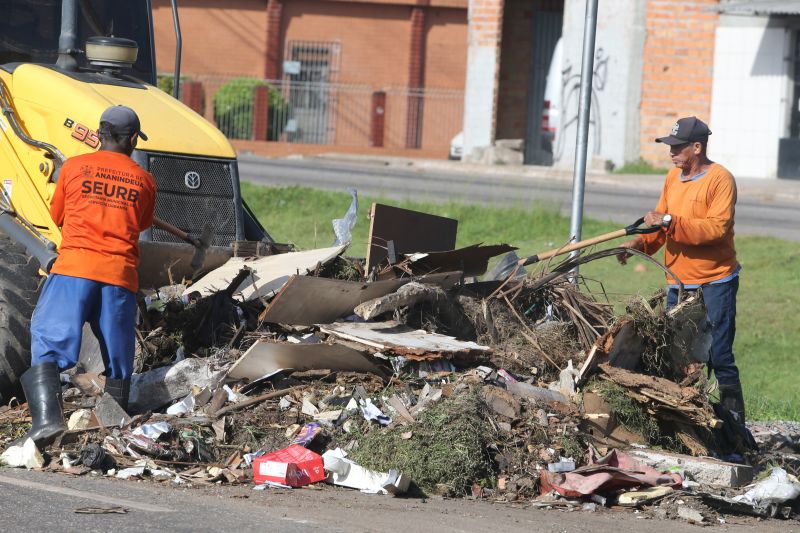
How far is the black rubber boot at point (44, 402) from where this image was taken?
653 centimetres

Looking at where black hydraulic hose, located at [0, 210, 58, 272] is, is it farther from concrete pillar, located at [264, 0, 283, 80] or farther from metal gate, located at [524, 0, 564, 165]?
concrete pillar, located at [264, 0, 283, 80]

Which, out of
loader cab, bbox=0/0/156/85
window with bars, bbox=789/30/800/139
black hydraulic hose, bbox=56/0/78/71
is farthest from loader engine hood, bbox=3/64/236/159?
window with bars, bbox=789/30/800/139

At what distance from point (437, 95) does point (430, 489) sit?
100 ft

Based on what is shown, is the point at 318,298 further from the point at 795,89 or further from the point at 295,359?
the point at 795,89

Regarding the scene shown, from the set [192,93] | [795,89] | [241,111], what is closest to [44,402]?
[795,89]

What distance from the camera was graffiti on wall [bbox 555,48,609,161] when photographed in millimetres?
28938

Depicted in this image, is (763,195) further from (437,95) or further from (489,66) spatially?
(437,95)

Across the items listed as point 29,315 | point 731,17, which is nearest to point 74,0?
point 29,315

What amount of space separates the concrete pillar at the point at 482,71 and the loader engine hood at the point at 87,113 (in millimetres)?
22923

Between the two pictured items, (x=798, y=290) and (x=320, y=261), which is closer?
(x=320, y=261)

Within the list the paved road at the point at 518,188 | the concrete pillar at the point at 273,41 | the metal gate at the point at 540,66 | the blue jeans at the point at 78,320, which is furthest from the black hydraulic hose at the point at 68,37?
the concrete pillar at the point at 273,41

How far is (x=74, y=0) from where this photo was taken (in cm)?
893

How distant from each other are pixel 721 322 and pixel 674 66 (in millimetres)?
A: 20786

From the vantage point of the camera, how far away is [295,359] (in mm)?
7289
